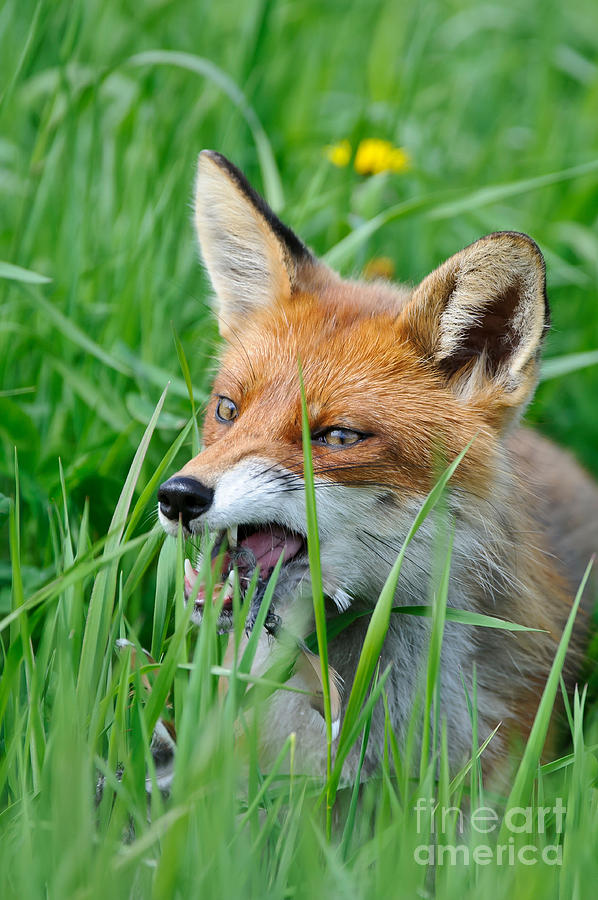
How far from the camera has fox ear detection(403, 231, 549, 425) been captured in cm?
290

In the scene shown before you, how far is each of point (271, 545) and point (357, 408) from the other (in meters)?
0.53

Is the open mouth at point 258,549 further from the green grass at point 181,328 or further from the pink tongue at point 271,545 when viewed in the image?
the green grass at point 181,328

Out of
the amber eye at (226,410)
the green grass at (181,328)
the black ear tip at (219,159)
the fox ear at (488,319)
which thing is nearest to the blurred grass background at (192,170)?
the green grass at (181,328)

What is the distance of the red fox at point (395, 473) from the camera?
275 cm

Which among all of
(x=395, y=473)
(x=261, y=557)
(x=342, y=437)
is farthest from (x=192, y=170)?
(x=261, y=557)

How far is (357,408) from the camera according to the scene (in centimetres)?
292

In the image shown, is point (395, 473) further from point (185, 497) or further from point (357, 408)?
point (185, 497)

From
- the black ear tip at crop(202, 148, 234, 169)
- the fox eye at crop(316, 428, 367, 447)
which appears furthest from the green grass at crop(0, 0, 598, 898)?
the black ear tip at crop(202, 148, 234, 169)

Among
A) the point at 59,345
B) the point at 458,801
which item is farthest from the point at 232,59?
the point at 458,801

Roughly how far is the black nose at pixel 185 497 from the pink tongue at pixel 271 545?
26cm

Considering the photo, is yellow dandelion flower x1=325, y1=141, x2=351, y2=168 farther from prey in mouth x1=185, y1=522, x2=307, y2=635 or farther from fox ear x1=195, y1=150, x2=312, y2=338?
prey in mouth x1=185, y1=522, x2=307, y2=635

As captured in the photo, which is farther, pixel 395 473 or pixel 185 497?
pixel 395 473

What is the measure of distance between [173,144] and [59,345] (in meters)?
1.43

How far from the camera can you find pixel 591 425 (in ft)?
17.9
